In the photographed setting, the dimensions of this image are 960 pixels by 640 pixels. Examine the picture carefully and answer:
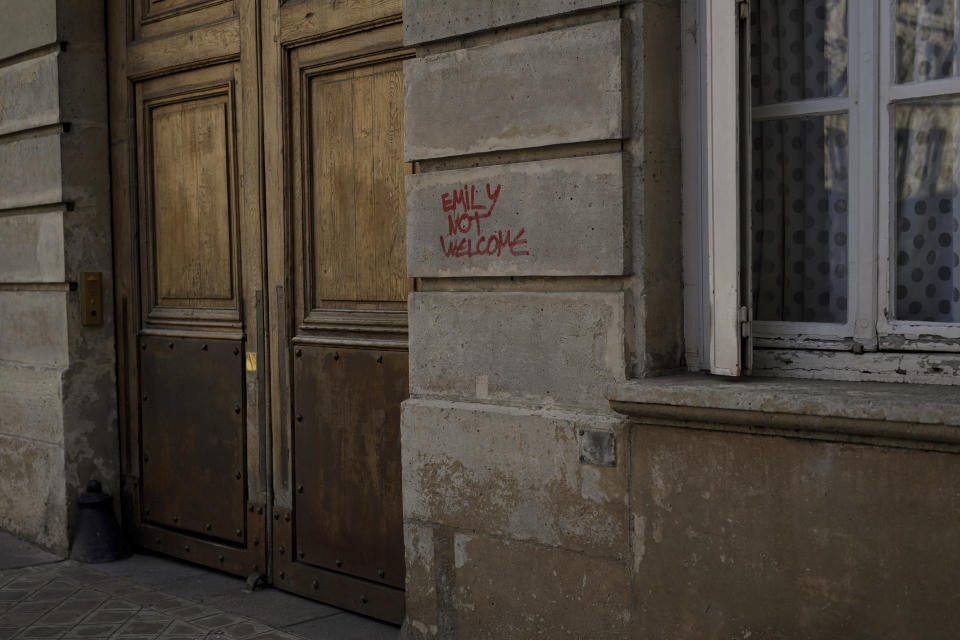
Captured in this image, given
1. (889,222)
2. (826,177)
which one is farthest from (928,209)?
(826,177)

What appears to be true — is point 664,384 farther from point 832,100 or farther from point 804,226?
point 832,100

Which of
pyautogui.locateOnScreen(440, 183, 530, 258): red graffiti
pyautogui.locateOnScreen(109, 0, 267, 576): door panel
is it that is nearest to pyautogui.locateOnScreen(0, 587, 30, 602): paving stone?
pyautogui.locateOnScreen(109, 0, 267, 576): door panel

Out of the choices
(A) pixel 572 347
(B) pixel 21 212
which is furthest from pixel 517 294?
(B) pixel 21 212

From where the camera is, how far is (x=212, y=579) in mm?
5277

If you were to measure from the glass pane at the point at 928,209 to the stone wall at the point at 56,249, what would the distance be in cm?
419

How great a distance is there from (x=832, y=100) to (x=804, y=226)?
0.38 m

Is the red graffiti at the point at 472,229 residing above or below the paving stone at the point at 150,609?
above

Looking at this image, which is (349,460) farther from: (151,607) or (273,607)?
(151,607)

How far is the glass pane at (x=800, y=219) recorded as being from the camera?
324 centimetres

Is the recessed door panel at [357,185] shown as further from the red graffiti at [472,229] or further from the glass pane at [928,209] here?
the glass pane at [928,209]

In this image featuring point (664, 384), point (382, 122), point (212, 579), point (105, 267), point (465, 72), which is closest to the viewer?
point (664, 384)

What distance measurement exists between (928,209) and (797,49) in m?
0.63

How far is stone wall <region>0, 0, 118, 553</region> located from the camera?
224 inches

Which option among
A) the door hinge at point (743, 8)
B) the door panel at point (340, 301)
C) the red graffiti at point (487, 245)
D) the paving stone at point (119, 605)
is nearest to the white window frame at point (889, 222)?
the door hinge at point (743, 8)
